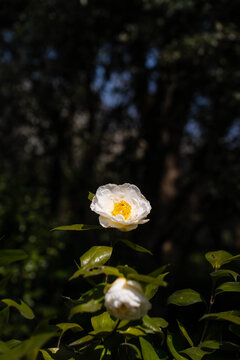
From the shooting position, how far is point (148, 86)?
4.41 m

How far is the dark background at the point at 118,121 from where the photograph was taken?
3.12m

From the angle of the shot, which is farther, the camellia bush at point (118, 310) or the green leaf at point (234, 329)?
the green leaf at point (234, 329)

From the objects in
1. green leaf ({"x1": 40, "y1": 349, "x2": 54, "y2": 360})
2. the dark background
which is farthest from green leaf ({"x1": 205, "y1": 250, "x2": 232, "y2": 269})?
the dark background

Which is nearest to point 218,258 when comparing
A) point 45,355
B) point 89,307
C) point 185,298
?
point 185,298

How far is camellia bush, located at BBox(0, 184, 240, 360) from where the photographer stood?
65 centimetres

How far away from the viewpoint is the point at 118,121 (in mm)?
4953

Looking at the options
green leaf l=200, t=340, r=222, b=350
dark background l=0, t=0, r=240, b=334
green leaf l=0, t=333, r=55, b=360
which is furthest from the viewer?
dark background l=0, t=0, r=240, b=334

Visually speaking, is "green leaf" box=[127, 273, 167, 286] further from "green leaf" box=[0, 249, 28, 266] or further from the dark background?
the dark background

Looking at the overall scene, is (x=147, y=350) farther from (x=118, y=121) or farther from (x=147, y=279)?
(x=118, y=121)

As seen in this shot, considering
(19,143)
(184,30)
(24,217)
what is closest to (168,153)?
(184,30)

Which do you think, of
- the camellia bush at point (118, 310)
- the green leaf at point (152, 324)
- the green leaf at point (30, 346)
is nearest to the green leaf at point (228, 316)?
the camellia bush at point (118, 310)

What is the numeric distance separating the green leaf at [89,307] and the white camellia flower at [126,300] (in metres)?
0.03

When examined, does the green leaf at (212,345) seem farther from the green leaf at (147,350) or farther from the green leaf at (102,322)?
the green leaf at (102,322)

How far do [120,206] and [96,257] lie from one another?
0.15 metres
